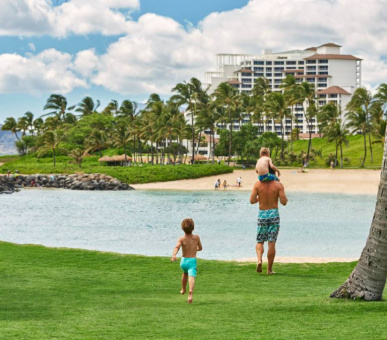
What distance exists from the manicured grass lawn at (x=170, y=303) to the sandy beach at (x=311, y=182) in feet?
164

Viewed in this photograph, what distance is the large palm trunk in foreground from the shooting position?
9.40 m

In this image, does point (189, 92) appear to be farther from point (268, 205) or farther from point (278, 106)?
point (268, 205)

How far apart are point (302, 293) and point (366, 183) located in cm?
6080

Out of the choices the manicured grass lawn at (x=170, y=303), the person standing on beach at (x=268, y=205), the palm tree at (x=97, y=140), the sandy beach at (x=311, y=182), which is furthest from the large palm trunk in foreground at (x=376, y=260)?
the palm tree at (x=97, y=140)

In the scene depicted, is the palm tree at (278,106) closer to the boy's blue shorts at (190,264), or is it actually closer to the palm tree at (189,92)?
the palm tree at (189,92)

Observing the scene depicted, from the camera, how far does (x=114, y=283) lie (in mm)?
12789

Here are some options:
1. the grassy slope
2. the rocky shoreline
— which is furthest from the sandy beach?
the grassy slope

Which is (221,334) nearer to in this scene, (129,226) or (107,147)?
(129,226)

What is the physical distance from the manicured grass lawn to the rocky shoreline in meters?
54.9

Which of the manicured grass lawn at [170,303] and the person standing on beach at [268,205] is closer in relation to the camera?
A: the manicured grass lawn at [170,303]

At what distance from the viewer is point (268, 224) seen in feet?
41.8

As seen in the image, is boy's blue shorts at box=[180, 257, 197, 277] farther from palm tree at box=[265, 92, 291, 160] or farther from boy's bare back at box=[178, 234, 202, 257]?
palm tree at box=[265, 92, 291, 160]

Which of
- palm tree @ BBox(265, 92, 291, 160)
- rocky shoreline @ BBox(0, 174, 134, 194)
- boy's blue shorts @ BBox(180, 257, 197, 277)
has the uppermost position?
palm tree @ BBox(265, 92, 291, 160)

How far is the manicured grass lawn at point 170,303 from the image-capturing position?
7.82 meters
